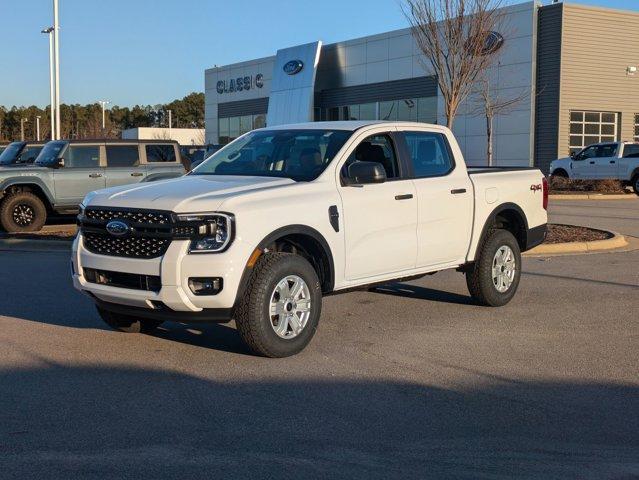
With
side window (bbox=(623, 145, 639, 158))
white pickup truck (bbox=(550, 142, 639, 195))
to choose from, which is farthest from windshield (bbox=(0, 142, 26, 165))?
side window (bbox=(623, 145, 639, 158))

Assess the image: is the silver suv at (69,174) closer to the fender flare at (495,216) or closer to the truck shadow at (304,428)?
the fender flare at (495,216)

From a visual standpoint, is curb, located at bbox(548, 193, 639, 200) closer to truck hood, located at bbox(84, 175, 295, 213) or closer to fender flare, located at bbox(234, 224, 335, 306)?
fender flare, located at bbox(234, 224, 335, 306)

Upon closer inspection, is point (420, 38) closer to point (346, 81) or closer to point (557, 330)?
point (557, 330)

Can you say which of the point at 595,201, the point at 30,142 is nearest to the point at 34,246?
Answer: the point at 30,142

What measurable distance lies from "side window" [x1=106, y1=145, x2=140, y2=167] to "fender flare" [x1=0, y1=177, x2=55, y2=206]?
1380 millimetres

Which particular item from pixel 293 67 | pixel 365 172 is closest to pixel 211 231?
pixel 365 172

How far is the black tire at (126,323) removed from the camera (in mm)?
7629

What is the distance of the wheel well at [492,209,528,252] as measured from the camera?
9375 millimetres

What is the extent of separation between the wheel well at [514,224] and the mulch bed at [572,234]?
4.97m

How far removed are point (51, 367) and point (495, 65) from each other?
3360cm

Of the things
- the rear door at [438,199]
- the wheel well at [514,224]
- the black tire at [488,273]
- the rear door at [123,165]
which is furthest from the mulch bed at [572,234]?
the rear door at [123,165]

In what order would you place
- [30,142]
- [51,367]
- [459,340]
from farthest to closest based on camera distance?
[30,142] < [459,340] < [51,367]

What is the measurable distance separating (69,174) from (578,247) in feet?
32.5

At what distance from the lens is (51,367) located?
257 inches
